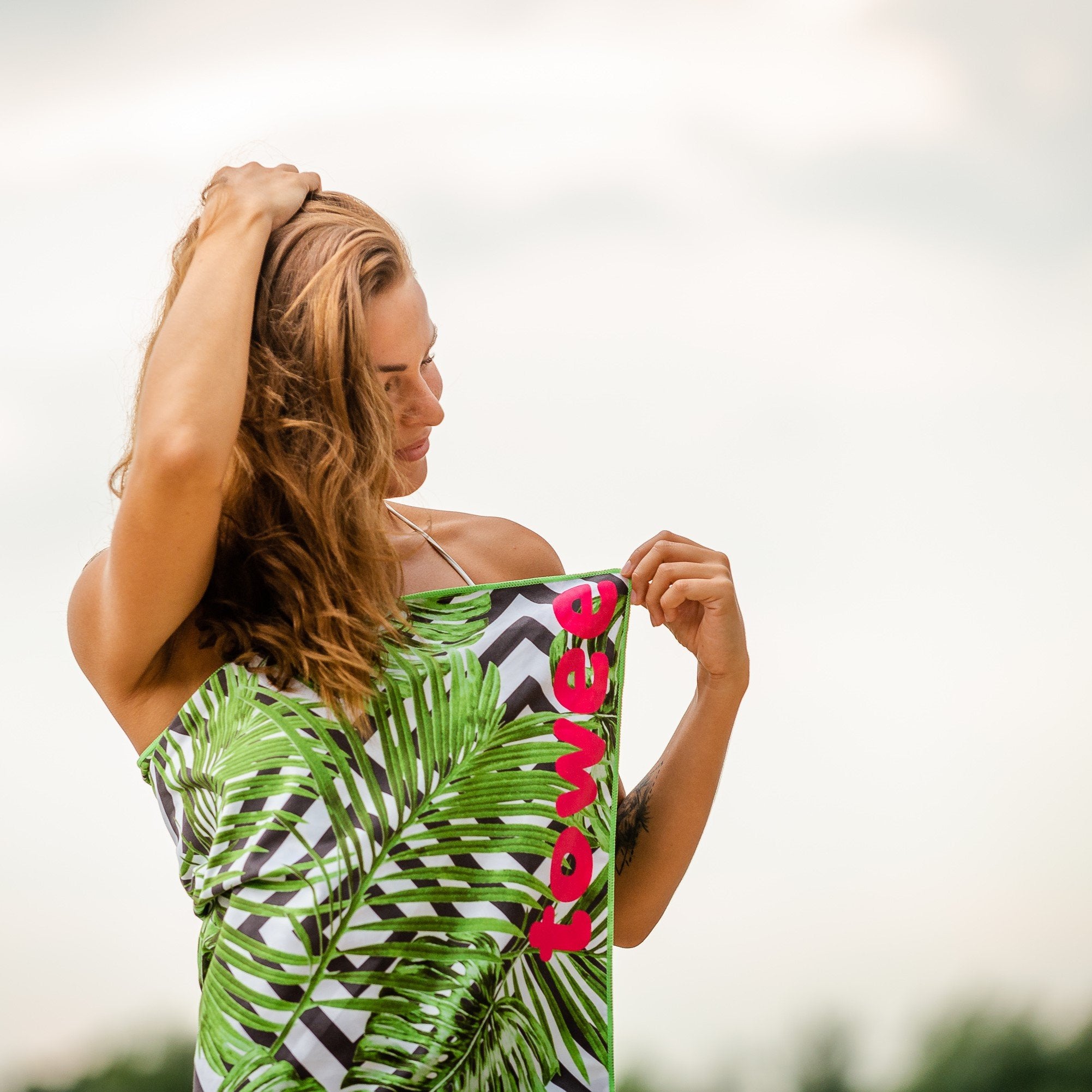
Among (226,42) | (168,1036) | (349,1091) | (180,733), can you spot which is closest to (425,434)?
(180,733)

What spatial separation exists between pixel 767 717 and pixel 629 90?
1379 mm

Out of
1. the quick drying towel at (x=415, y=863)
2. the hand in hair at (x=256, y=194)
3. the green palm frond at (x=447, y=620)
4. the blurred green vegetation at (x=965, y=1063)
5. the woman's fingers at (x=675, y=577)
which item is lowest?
the blurred green vegetation at (x=965, y=1063)

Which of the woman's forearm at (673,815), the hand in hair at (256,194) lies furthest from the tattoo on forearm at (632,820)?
→ the hand in hair at (256,194)

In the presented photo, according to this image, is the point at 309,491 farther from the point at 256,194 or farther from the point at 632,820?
the point at 632,820

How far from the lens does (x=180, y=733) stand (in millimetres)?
813

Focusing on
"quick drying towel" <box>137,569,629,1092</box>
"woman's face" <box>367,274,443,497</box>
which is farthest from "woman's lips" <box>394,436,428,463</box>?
"quick drying towel" <box>137,569,629,1092</box>

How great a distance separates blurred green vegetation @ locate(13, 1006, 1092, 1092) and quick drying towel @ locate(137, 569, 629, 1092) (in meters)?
2.12

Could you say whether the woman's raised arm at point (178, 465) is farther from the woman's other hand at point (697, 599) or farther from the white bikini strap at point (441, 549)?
the woman's other hand at point (697, 599)

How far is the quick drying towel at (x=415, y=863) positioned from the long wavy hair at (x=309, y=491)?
A: 0.10 feet

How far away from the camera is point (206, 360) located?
72 cm

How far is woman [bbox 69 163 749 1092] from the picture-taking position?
2.34 ft

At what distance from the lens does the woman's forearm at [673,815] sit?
0.95 meters

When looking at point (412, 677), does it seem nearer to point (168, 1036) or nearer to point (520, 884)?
point (520, 884)

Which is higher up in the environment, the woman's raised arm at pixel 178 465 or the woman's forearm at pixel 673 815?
the woman's raised arm at pixel 178 465
